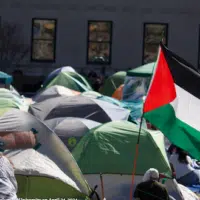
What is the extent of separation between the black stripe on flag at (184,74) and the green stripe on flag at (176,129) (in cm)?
28

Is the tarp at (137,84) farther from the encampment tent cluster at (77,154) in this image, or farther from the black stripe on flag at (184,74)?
the black stripe on flag at (184,74)

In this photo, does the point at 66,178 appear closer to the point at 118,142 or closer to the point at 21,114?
the point at 21,114

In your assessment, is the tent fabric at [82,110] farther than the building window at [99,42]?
No

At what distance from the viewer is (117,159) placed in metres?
11.5

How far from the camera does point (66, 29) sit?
36.9m

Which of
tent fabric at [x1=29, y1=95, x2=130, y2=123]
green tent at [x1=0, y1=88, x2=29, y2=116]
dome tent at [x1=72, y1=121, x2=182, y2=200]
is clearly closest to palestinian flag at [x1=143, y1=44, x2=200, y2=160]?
dome tent at [x1=72, y1=121, x2=182, y2=200]

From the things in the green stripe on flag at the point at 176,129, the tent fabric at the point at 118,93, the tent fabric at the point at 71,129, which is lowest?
the tent fabric at the point at 118,93

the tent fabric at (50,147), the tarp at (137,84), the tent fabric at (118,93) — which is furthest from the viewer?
the tent fabric at (118,93)

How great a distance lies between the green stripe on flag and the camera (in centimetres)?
846

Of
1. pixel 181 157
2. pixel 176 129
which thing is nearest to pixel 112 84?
pixel 181 157

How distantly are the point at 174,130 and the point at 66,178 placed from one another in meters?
1.67

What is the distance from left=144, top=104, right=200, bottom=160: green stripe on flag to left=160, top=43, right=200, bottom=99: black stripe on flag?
28 cm

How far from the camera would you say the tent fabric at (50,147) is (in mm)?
9818

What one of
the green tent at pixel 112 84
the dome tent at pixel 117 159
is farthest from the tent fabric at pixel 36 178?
the green tent at pixel 112 84
